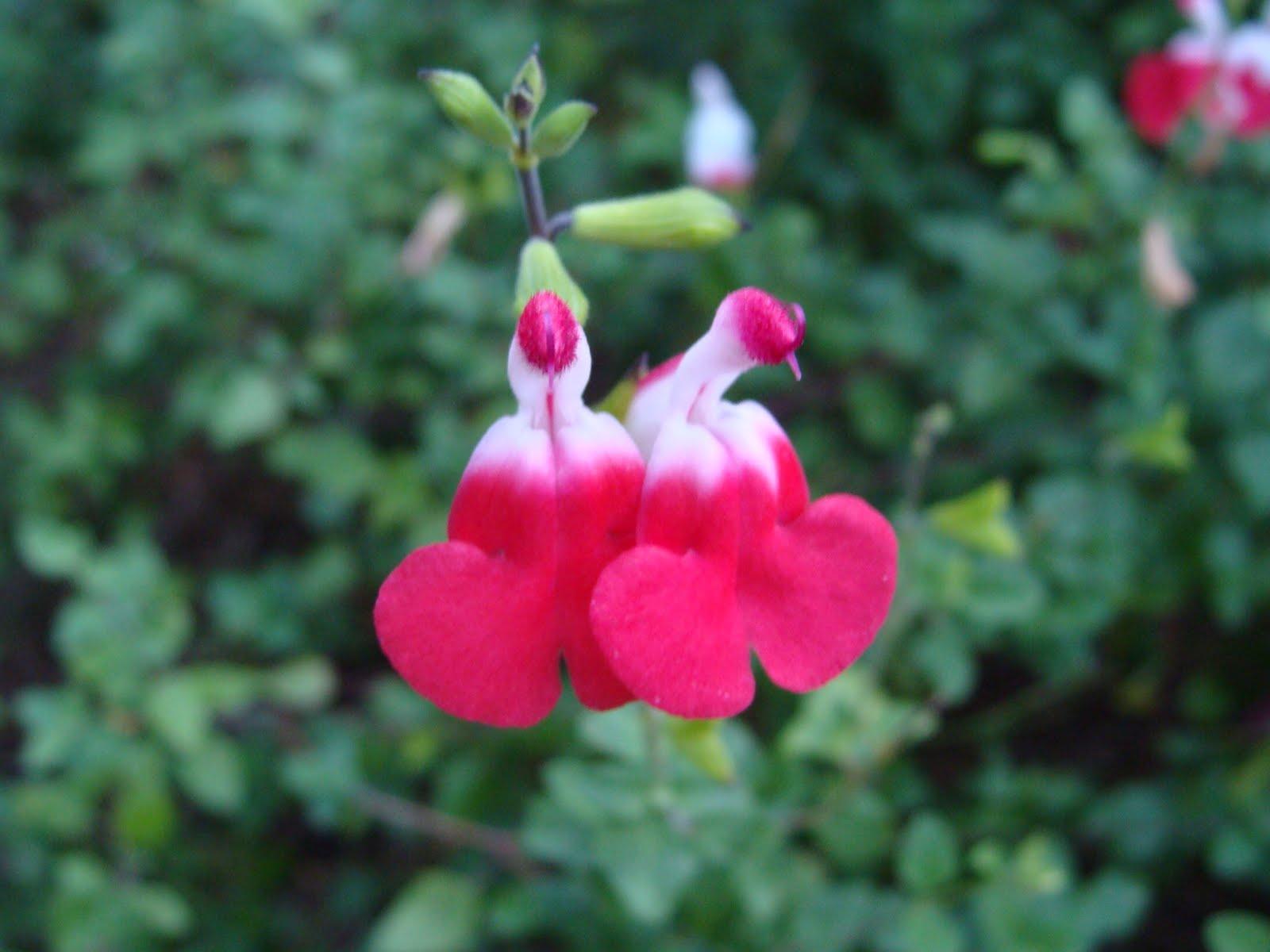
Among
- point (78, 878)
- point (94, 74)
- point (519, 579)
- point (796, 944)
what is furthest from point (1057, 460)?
point (94, 74)

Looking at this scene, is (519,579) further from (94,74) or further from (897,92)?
(94,74)

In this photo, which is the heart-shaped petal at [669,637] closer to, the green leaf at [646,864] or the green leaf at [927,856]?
the green leaf at [646,864]

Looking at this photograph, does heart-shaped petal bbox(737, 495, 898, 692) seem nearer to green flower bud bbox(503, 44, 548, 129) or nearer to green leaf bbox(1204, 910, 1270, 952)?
green flower bud bbox(503, 44, 548, 129)

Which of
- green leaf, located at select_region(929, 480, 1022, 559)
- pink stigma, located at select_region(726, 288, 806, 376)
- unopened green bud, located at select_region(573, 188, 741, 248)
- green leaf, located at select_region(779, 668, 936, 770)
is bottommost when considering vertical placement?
green leaf, located at select_region(779, 668, 936, 770)

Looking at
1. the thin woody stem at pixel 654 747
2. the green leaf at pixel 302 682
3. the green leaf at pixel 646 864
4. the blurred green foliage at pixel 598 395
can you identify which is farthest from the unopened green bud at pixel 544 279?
Answer: the green leaf at pixel 302 682

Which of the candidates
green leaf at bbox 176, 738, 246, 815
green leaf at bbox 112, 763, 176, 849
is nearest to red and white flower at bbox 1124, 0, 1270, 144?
green leaf at bbox 176, 738, 246, 815

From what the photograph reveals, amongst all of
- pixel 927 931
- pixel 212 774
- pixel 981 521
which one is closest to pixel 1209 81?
pixel 981 521

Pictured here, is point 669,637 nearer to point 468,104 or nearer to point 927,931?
point 468,104
